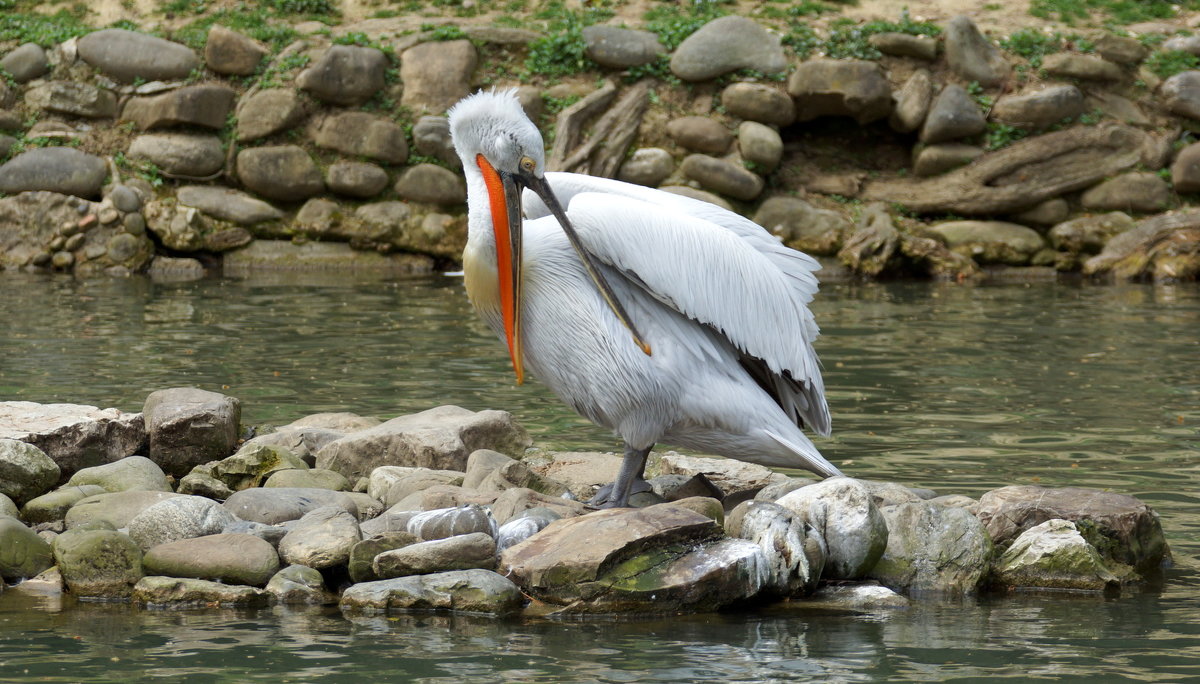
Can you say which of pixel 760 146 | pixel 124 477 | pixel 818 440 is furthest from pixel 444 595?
pixel 760 146

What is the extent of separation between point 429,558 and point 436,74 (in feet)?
38.7

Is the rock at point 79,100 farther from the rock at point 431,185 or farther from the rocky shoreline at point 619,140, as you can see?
the rock at point 431,185

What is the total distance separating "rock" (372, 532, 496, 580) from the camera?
13.0 feet

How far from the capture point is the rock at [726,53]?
50.0 feet

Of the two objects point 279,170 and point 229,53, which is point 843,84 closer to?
point 279,170

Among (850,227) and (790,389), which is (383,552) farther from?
(850,227)

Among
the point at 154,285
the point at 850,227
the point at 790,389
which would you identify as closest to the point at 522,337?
the point at 790,389

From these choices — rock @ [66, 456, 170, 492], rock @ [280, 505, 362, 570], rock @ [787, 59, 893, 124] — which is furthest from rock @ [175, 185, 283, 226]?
rock @ [280, 505, 362, 570]

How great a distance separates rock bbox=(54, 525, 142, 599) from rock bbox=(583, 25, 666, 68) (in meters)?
11.9

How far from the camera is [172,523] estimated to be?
166 inches

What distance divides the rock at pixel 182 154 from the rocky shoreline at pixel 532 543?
10.1m

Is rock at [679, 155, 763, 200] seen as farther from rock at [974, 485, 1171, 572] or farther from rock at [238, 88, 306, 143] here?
rock at [974, 485, 1171, 572]

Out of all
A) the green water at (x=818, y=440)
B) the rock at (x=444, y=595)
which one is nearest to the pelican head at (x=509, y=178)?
the rock at (x=444, y=595)

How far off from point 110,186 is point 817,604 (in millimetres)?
12001
